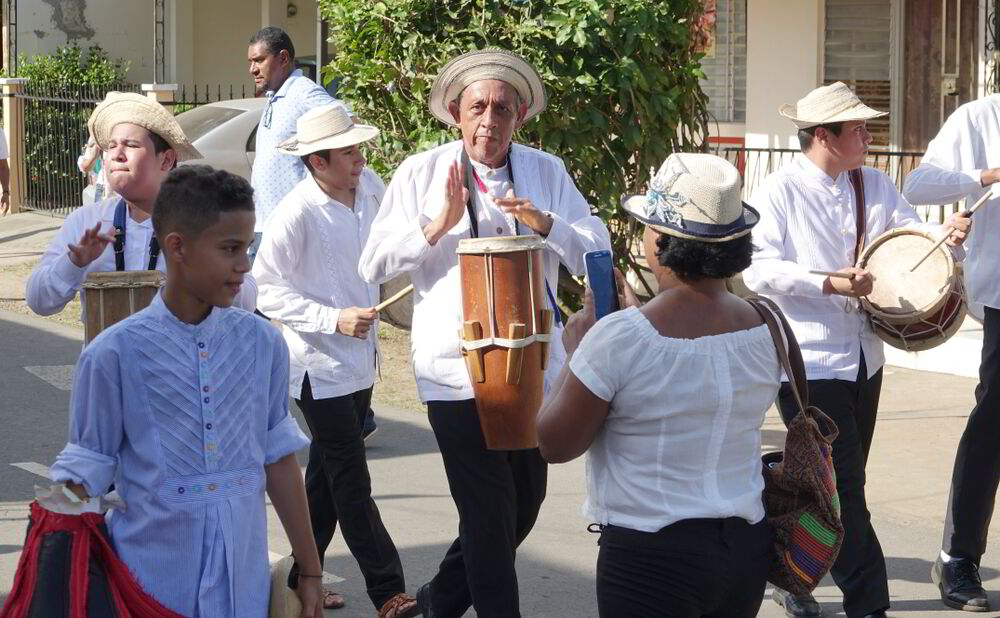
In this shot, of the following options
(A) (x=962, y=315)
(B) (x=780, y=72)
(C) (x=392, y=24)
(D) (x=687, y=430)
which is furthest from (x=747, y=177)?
(D) (x=687, y=430)

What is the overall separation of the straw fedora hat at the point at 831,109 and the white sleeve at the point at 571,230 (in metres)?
0.96

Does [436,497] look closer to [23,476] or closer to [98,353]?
[23,476]

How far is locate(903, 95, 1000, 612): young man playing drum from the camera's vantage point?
19.1 feet

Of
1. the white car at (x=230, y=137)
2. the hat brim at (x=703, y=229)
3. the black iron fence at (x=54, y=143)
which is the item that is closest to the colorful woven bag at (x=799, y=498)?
the hat brim at (x=703, y=229)

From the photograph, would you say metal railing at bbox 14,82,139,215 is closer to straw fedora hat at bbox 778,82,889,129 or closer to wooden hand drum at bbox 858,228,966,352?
straw fedora hat at bbox 778,82,889,129

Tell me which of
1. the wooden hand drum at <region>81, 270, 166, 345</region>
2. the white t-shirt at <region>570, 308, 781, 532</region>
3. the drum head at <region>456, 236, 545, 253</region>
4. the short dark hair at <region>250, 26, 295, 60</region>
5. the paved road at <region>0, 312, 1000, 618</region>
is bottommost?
the paved road at <region>0, 312, 1000, 618</region>

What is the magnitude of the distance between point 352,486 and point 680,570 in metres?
2.35

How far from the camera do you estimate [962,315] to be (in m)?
5.72

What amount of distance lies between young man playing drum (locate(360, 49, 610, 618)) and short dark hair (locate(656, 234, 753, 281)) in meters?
1.27

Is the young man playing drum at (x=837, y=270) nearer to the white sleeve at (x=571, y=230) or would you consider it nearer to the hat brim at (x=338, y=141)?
the white sleeve at (x=571, y=230)

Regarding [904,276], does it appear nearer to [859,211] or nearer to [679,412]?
[859,211]

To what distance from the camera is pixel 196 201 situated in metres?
3.33

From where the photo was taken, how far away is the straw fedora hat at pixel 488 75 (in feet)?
16.3

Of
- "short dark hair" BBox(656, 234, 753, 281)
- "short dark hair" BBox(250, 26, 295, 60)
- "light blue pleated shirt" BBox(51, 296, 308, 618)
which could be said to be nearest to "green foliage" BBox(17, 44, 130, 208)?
"short dark hair" BBox(250, 26, 295, 60)
